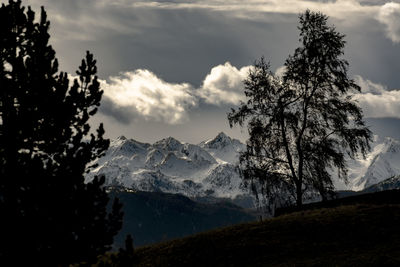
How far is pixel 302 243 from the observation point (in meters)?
26.3

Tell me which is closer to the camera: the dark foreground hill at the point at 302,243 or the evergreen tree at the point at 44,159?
the evergreen tree at the point at 44,159

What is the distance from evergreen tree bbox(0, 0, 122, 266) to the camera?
1263cm

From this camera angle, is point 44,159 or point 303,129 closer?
point 44,159

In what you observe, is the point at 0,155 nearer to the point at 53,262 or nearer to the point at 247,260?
the point at 53,262

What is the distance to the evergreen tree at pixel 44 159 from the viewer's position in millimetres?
12633

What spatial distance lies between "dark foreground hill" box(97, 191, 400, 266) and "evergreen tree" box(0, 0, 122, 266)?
29.7ft

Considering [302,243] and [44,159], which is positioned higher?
[44,159]

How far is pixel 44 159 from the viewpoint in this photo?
1382 centimetres

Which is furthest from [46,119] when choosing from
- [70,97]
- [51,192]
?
[51,192]

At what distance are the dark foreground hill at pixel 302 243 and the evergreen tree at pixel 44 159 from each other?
904cm

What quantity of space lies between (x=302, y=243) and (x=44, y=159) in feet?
55.9

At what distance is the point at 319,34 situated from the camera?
36812mm

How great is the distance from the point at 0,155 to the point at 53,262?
3510mm

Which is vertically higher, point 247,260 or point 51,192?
point 51,192
